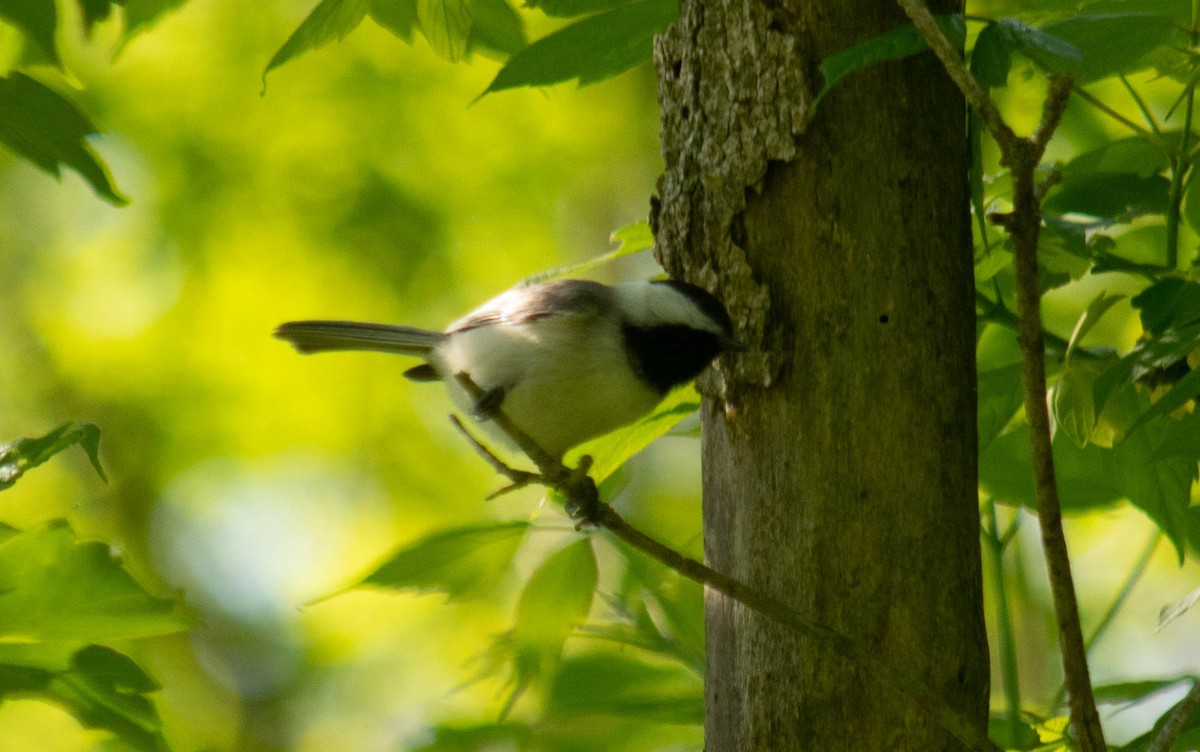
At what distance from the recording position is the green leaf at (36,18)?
5.81 ft

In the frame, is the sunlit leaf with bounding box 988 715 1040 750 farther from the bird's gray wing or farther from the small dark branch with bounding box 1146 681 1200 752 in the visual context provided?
the bird's gray wing

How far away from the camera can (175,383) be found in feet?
21.5

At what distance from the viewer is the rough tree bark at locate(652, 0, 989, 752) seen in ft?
6.41

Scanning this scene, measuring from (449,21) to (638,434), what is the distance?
934 millimetres

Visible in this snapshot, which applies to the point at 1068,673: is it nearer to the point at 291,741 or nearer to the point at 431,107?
the point at 431,107

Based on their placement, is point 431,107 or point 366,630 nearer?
point 431,107

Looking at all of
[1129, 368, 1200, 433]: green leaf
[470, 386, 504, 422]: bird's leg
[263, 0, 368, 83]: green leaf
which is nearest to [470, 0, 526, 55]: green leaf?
[263, 0, 368, 83]: green leaf

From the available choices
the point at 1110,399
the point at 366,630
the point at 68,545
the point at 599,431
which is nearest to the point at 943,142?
the point at 1110,399

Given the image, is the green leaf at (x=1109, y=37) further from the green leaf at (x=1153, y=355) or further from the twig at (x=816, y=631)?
the twig at (x=816, y=631)

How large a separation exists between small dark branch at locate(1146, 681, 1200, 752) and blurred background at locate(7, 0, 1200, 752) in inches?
163

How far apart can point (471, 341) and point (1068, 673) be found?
1.70 m

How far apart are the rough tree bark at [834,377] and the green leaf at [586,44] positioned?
39cm

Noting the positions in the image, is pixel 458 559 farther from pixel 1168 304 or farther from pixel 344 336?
pixel 1168 304

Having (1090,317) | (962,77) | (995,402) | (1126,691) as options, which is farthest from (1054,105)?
(1126,691)
